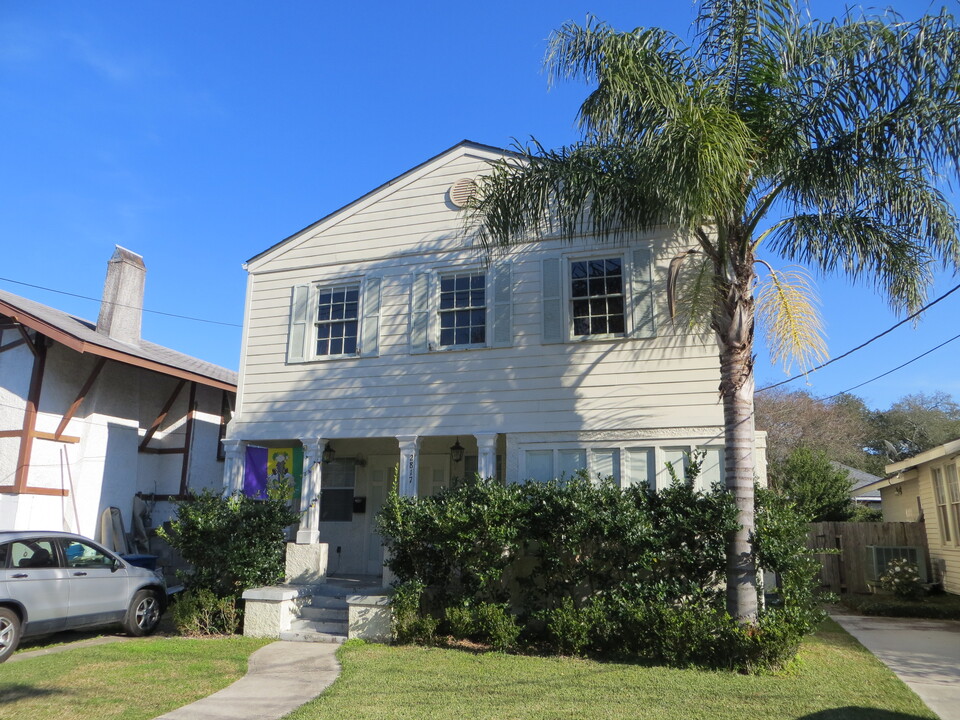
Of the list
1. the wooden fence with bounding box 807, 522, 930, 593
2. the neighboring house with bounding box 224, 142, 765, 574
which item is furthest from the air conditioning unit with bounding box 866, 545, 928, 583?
the neighboring house with bounding box 224, 142, 765, 574

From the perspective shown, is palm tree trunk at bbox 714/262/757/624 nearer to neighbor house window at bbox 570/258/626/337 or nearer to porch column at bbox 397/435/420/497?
neighbor house window at bbox 570/258/626/337

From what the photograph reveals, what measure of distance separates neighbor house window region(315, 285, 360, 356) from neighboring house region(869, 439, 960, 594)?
1114cm

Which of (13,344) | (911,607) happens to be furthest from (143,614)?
(911,607)

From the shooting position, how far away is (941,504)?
A: 15625 mm

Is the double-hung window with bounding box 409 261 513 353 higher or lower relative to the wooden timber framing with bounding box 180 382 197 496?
higher

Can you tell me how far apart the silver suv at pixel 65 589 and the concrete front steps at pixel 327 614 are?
7.00 feet

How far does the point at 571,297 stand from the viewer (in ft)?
37.9

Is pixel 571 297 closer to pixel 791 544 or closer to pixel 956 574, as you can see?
pixel 791 544

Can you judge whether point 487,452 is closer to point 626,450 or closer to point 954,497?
point 626,450

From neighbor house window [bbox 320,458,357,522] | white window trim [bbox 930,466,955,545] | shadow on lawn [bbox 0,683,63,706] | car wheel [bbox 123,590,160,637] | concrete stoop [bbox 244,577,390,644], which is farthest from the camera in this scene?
white window trim [bbox 930,466,955,545]

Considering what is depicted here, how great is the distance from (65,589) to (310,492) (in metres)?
3.79

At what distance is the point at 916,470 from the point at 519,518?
12674 mm

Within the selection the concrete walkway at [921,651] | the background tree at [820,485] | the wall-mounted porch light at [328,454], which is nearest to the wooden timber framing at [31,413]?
the wall-mounted porch light at [328,454]

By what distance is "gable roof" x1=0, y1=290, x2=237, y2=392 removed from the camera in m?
13.6
